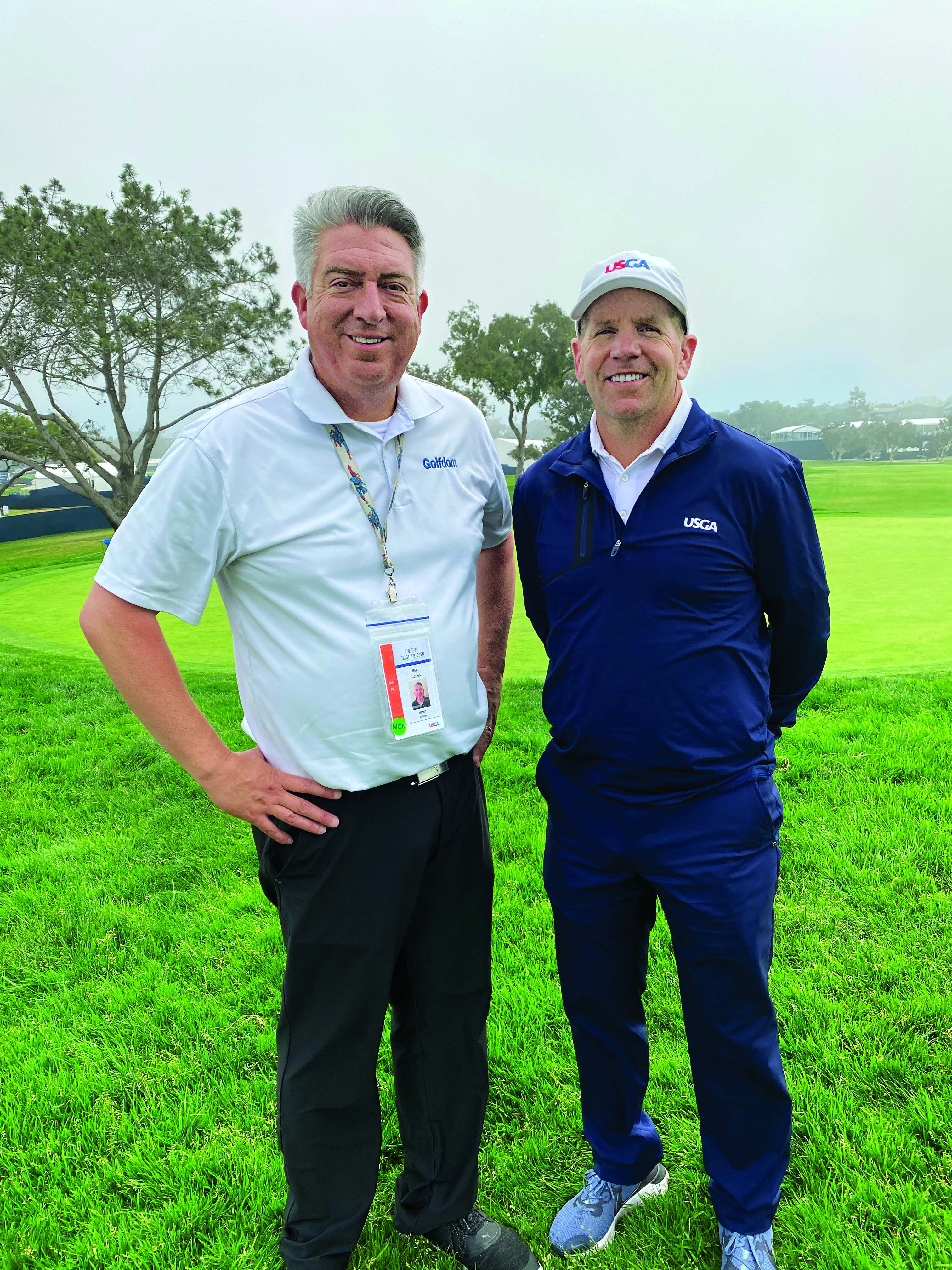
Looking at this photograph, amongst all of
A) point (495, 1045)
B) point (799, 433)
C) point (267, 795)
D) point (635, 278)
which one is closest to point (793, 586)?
Answer: point (635, 278)

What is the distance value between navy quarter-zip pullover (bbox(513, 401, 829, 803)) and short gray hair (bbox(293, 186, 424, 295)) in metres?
0.68

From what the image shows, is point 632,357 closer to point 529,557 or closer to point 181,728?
point 529,557

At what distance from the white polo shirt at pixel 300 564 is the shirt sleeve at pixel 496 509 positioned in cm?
30

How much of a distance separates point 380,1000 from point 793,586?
53.9 inches

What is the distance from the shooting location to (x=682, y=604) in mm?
1771

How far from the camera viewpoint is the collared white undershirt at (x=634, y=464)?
5.94 feet

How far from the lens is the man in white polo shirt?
5.51ft

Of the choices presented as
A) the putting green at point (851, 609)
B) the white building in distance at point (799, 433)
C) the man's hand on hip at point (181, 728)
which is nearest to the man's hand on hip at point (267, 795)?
the man's hand on hip at point (181, 728)

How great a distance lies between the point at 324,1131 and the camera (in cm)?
183

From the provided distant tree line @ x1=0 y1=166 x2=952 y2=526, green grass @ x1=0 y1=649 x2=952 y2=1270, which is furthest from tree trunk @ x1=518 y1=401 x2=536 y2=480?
green grass @ x1=0 y1=649 x2=952 y2=1270

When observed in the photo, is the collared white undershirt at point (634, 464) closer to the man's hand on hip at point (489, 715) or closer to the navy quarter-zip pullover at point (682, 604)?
the navy quarter-zip pullover at point (682, 604)

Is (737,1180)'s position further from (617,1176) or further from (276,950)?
(276,950)

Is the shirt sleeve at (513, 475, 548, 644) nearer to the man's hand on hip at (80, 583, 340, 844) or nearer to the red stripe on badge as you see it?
the red stripe on badge

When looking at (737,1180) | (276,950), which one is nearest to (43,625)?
(276,950)
